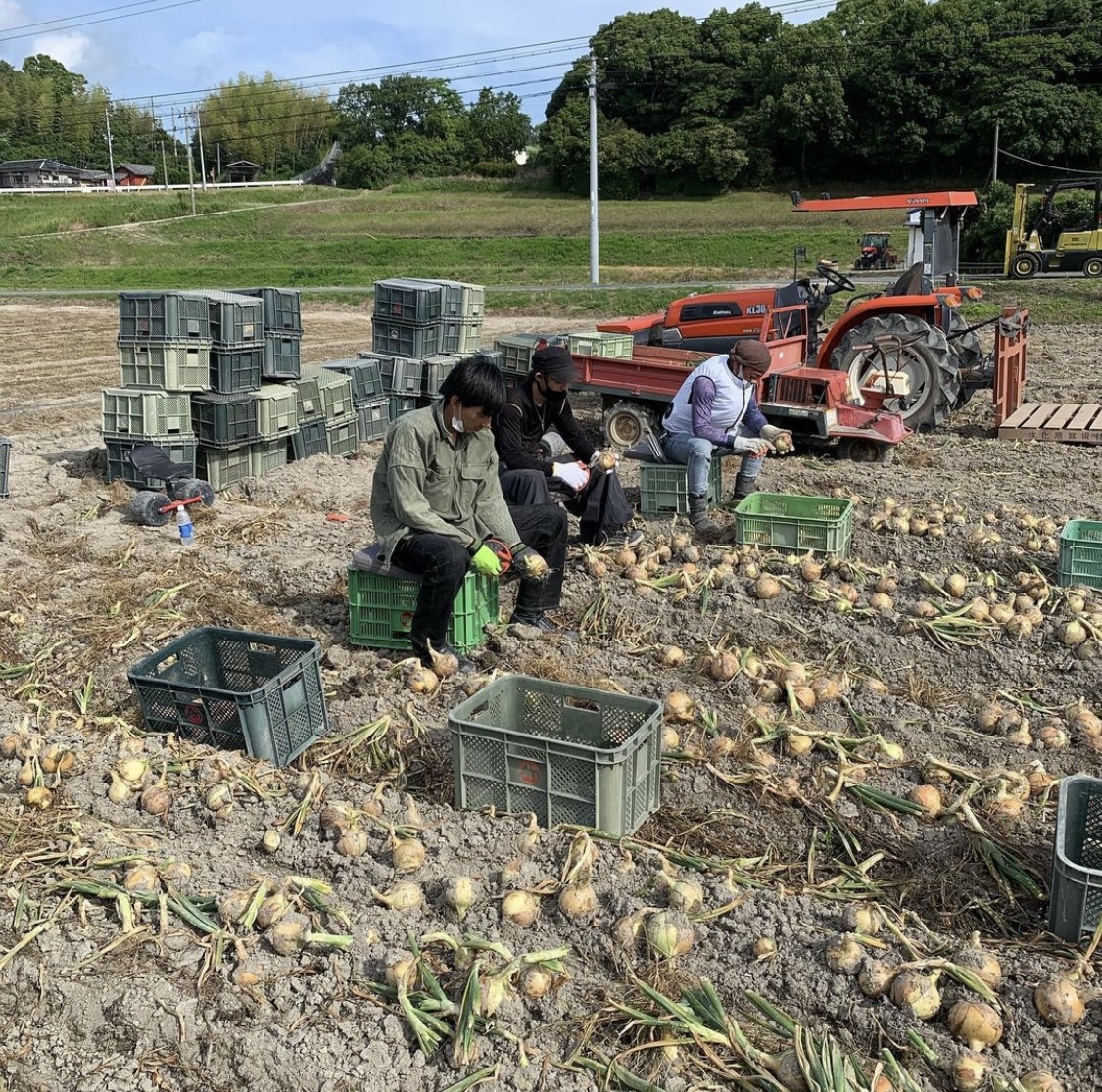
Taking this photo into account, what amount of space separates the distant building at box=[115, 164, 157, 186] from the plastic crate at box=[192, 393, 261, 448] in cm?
9184

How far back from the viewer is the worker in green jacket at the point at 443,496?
5082mm

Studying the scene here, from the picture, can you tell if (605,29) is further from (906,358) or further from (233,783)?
(233,783)

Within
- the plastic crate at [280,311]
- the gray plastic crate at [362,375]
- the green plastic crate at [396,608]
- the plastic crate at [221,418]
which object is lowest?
the green plastic crate at [396,608]

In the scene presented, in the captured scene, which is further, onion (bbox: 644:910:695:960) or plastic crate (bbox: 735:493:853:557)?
→ plastic crate (bbox: 735:493:853:557)

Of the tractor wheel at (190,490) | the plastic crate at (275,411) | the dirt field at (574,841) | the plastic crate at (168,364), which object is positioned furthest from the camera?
the plastic crate at (275,411)

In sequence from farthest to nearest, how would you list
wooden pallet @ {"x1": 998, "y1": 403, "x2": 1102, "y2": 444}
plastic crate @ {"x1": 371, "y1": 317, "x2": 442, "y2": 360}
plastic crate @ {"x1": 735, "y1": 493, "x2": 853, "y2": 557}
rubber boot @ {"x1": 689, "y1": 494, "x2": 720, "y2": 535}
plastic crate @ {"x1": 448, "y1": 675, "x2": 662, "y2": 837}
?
plastic crate @ {"x1": 371, "y1": 317, "x2": 442, "y2": 360}
wooden pallet @ {"x1": 998, "y1": 403, "x2": 1102, "y2": 444}
rubber boot @ {"x1": 689, "y1": 494, "x2": 720, "y2": 535}
plastic crate @ {"x1": 735, "y1": 493, "x2": 853, "y2": 557}
plastic crate @ {"x1": 448, "y1": 675, "x2": 662, "y2": 837}

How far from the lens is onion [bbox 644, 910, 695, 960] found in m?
3.24

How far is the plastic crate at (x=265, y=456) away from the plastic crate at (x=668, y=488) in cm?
356

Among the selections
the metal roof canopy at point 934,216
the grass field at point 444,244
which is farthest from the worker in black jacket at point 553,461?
the grass field at point 444,244

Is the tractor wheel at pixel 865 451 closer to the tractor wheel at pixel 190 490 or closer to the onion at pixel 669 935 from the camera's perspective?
the tractor wheel at pixel 190 490

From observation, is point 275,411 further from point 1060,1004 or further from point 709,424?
point 1060,1004

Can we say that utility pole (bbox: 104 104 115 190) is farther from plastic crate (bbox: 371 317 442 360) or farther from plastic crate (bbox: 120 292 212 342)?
plastic crate (bbox: 120 292 212 342)

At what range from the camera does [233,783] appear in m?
4.25

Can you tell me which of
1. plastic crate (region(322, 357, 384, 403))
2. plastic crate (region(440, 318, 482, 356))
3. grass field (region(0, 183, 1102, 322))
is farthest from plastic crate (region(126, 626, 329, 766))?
grass field (region(0, 183, 1102, 322))
